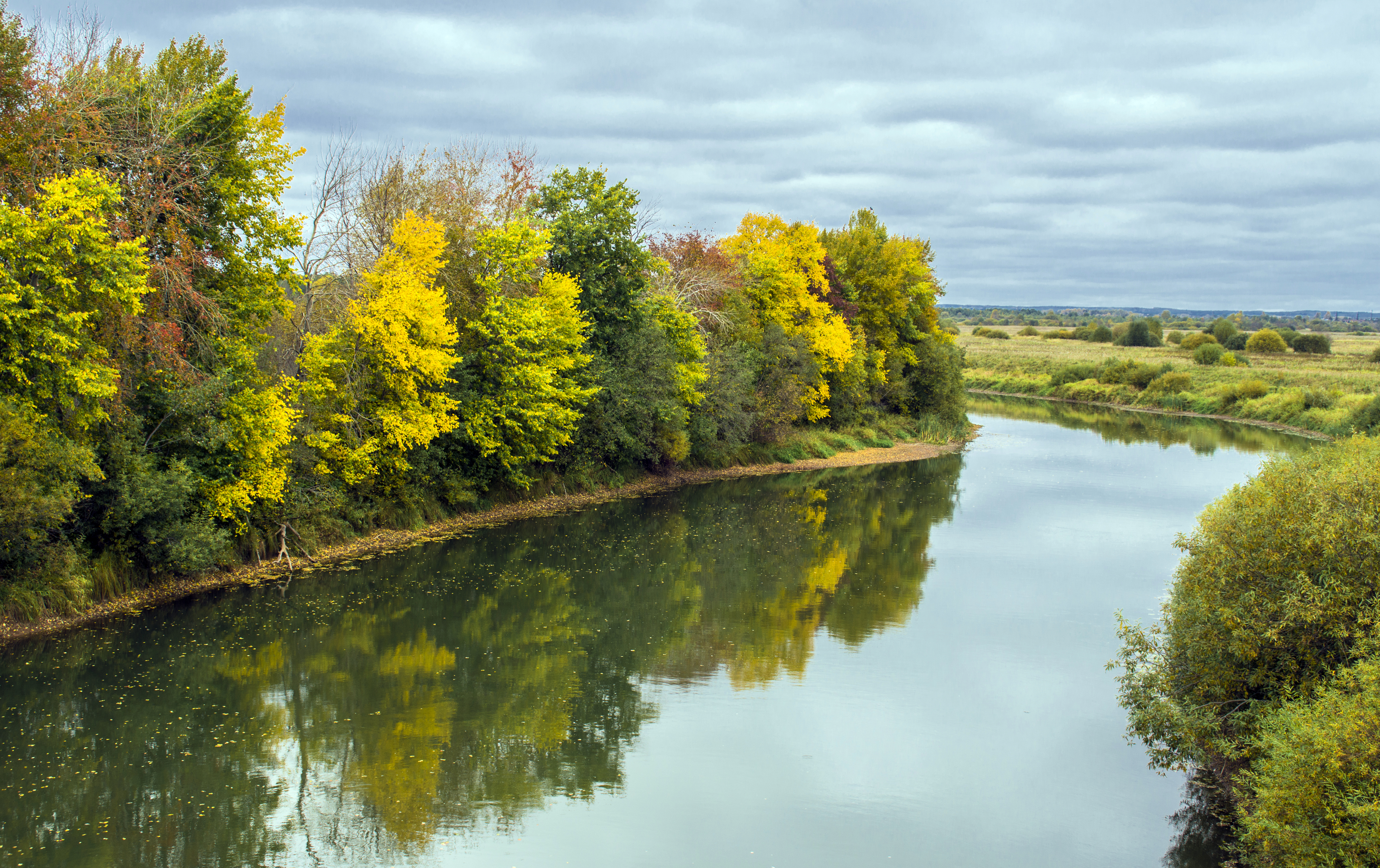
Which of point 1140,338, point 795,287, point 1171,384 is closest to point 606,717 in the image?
point 795,287

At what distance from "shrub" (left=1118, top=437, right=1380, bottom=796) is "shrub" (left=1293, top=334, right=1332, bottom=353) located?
101371 millimetres

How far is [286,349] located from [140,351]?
8226mm

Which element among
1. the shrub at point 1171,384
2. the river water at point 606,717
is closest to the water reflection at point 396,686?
the river water at point 606,717

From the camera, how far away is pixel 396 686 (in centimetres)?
1642

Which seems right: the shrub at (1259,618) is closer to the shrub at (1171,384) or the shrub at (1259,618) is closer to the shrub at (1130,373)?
the shrub at (1171,384)

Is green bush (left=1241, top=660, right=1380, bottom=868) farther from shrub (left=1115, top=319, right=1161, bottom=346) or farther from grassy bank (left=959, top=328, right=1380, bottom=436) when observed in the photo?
shrub (left=1115, top=319, right=1161, bottom=346)

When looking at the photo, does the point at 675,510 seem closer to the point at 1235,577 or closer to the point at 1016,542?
the point at 1016,542

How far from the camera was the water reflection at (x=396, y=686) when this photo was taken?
38.3 ft

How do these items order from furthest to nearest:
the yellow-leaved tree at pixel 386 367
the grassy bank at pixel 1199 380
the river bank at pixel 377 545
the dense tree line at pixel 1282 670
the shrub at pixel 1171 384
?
1. the shrub at pixel 1171 384
2. the grassy bank at pixel 1199 380
3. the yellow-leaved tree at pixel 386 367
4. the river bank at pixel 377 545
5. the dense tree line at pixel 1282 670

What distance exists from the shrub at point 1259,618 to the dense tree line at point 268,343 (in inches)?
683

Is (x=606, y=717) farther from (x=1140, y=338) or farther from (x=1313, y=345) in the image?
(x=1140, y=338)

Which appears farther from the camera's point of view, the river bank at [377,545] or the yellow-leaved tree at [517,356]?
the yellow-leaved tree at [517,356]

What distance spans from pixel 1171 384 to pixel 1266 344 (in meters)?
32.9

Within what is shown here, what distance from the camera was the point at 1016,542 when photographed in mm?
28922
